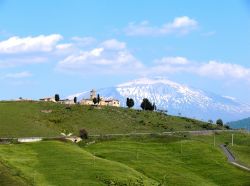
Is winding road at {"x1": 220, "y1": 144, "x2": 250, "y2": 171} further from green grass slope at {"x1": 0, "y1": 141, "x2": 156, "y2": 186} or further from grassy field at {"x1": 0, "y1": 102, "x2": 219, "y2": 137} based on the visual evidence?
grassy field at {"x1": 0, "y1": 102, "x2": 219, "y2": 137}

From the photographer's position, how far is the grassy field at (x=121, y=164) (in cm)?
7550

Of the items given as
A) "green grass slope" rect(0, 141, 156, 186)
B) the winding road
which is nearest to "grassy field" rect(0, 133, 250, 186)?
"green grass slope" rect(0, 141, 156, 186)

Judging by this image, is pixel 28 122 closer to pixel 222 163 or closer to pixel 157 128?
pixel 157 128

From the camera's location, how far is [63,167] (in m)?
83.4

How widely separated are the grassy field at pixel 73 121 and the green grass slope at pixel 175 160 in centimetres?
2359

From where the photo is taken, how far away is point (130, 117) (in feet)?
614

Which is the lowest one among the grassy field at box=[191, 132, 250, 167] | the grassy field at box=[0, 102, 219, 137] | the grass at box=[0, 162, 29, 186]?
the grass at box=[0, 162, 29, 186]

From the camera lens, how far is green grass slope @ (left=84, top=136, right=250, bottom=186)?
3543 inches

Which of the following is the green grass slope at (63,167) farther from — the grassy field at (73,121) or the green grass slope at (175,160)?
the grassy field at (73,121)

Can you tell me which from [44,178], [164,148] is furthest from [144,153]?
[44,178]

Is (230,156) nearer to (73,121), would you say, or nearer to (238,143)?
(238,143)

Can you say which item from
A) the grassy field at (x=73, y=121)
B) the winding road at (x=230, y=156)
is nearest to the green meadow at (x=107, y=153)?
the grassy field at (x=73, y=121)

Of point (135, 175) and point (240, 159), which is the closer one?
point (135, 175)

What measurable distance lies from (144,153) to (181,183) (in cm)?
2956
